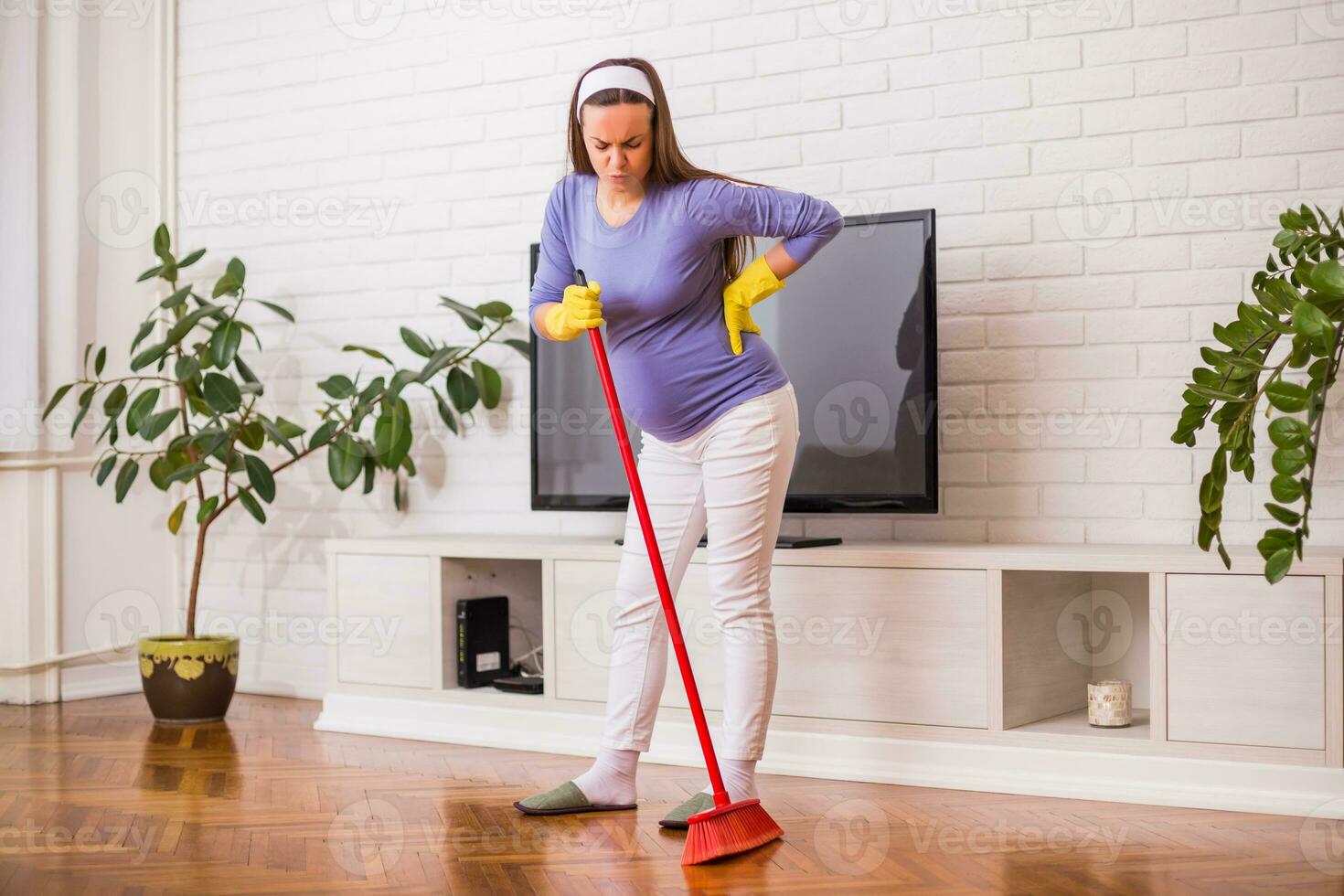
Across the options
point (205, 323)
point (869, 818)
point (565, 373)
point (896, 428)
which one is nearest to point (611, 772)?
point (869, 818)

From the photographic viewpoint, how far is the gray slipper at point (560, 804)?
2.45 m

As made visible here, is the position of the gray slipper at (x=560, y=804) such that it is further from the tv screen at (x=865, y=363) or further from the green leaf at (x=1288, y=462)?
the green leaf at (x=1288, y=462)

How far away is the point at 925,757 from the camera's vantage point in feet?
9.01

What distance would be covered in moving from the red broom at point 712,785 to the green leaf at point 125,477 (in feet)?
6.12

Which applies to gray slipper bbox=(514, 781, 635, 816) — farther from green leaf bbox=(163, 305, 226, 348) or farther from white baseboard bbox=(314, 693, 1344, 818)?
green leaf bbox=(163, 305, 226, 348)

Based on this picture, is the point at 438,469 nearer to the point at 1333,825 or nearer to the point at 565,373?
the point at 565,373

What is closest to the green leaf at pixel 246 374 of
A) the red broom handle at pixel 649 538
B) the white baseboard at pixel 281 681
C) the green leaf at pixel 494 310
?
the green leaf at pixel 494 310

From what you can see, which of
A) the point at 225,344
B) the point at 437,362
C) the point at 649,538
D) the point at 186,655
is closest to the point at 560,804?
the point at 649,538

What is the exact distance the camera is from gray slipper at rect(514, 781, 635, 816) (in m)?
2.45

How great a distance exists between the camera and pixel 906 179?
318 centimetres

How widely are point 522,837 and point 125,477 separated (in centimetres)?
196

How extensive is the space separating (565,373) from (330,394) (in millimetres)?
730

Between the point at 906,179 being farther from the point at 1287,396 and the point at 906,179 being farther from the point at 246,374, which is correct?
the point at 246,374

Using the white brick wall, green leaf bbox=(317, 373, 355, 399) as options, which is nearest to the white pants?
the white brick wall
